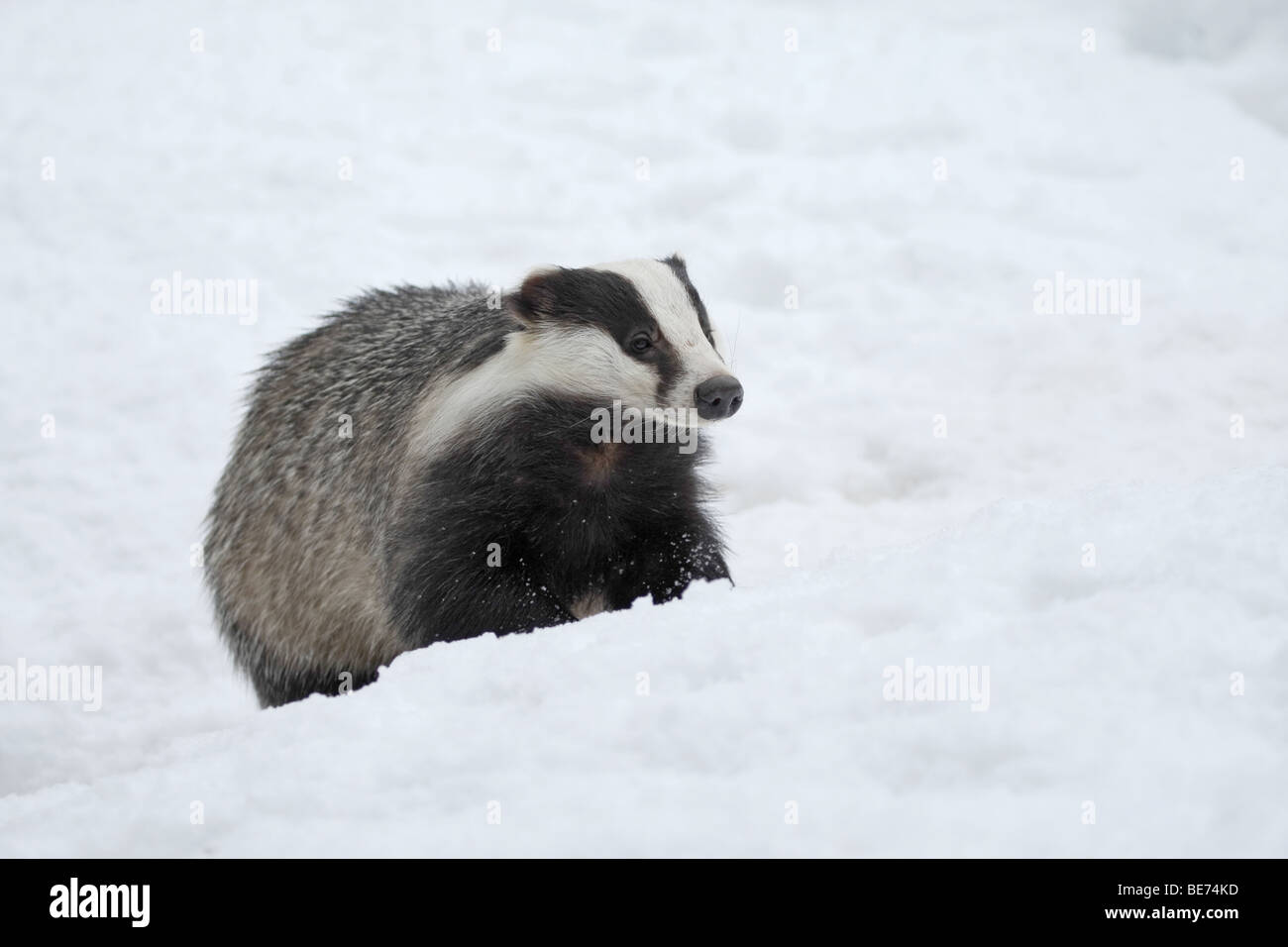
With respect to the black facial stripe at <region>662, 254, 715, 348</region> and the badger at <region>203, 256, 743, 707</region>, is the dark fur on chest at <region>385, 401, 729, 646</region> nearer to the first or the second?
the badger at <region>203, 256, 743, 707</region>

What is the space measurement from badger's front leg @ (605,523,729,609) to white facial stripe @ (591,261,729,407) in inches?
23.0

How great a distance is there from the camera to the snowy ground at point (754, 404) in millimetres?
2316

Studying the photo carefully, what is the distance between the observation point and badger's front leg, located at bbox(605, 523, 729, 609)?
475 centimetres

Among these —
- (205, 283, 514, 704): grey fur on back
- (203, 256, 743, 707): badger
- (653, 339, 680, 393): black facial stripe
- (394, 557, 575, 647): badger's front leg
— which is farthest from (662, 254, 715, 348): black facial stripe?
(394, 557, 575, 647): badger's front leg

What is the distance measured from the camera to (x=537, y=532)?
4625 millimetres

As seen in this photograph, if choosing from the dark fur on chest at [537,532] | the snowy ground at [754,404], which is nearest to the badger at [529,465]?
the dark fur on chest at [537,532]

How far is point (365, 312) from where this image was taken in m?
6.07

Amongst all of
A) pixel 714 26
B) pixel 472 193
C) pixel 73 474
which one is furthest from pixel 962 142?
pixel 73 474

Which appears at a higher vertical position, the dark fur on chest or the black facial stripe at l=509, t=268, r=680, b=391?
the black facial stripe at l=509, t=268, r=680, b=391

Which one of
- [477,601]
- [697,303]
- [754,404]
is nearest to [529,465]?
[477,601]

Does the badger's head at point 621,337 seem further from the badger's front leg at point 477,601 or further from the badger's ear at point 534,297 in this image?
the badger's front leg at point 477,601

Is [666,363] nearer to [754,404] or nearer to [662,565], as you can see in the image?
[662,565]

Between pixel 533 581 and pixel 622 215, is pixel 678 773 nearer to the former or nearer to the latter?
pixel 533 581

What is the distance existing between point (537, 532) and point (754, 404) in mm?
3293
